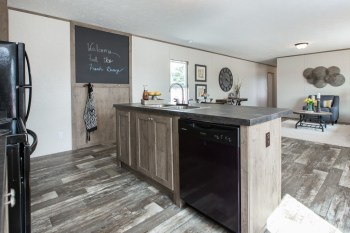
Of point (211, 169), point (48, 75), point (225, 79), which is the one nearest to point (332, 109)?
point (225, 79)

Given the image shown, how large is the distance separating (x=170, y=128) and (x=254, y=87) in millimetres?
7888

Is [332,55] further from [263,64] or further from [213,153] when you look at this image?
[213,153]

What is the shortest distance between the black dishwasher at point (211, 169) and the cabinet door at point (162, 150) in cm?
16

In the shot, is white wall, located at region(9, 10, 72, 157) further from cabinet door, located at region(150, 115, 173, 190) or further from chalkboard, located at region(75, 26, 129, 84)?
cabinet door, located at region(150, 115, 173, 190)

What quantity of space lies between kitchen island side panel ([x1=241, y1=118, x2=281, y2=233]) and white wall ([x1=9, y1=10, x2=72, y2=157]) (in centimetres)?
339

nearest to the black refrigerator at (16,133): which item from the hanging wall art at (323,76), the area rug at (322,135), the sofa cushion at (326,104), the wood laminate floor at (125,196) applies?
the wood laminate floor at (125,196)

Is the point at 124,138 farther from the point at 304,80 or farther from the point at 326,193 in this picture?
the point at 304,80

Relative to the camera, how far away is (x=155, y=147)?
2.21 metres

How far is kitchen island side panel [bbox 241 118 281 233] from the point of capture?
141 centimetres

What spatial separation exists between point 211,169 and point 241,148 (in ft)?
1.09

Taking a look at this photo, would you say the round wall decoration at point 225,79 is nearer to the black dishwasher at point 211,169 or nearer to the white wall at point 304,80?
the white wall at point 304,80

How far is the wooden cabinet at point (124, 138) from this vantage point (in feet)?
8.84

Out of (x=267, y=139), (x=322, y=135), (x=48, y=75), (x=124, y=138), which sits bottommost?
(x=322, y=135)

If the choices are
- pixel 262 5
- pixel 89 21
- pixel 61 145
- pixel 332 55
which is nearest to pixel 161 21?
pixel 89 21
